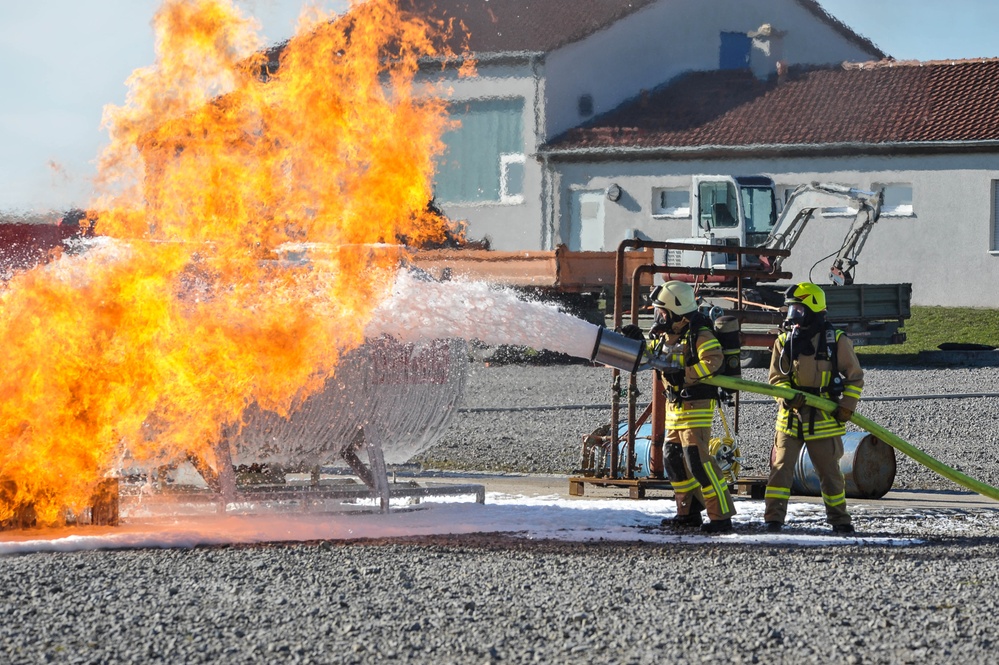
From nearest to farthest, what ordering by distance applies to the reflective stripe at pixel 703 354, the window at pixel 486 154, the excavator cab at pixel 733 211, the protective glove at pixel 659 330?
the reflective stripe at pixel 703 354 < the protective glove at pixel 659 330 < the excavator cab at pixel 733 211 < the window at pixel 486 154

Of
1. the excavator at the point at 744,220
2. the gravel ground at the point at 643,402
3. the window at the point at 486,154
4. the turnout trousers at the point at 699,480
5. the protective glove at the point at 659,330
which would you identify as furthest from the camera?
the window at the point at 486,154

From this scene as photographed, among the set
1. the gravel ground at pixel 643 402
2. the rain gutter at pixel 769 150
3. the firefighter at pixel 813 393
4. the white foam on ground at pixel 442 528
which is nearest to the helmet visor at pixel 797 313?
the firefighter at pixel 813 393

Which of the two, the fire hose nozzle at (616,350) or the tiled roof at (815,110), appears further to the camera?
the tiled roof at (815,110)

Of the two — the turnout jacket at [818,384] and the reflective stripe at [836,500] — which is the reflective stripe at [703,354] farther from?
the reflective stripe at [836,500]

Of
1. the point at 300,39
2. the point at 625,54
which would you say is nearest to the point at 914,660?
the point at 300,39

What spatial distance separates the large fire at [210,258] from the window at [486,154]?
2372cm

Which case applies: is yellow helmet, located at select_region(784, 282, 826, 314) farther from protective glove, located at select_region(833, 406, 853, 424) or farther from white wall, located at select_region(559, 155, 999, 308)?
white wall, located at select_region(559, 155, 999, 308)

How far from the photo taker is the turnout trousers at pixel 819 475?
9594mm

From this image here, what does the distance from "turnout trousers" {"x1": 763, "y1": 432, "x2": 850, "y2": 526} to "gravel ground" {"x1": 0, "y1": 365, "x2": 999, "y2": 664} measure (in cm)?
42

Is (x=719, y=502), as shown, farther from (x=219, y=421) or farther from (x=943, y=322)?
(x=943, y=322)

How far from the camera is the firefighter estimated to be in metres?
9.71

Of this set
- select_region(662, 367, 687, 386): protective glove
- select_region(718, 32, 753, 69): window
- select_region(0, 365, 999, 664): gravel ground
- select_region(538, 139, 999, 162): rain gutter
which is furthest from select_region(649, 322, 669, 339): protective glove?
select_region(718, 32, 753, 69): window

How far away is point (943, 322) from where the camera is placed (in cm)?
2717

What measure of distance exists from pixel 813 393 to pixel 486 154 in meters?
25.0
